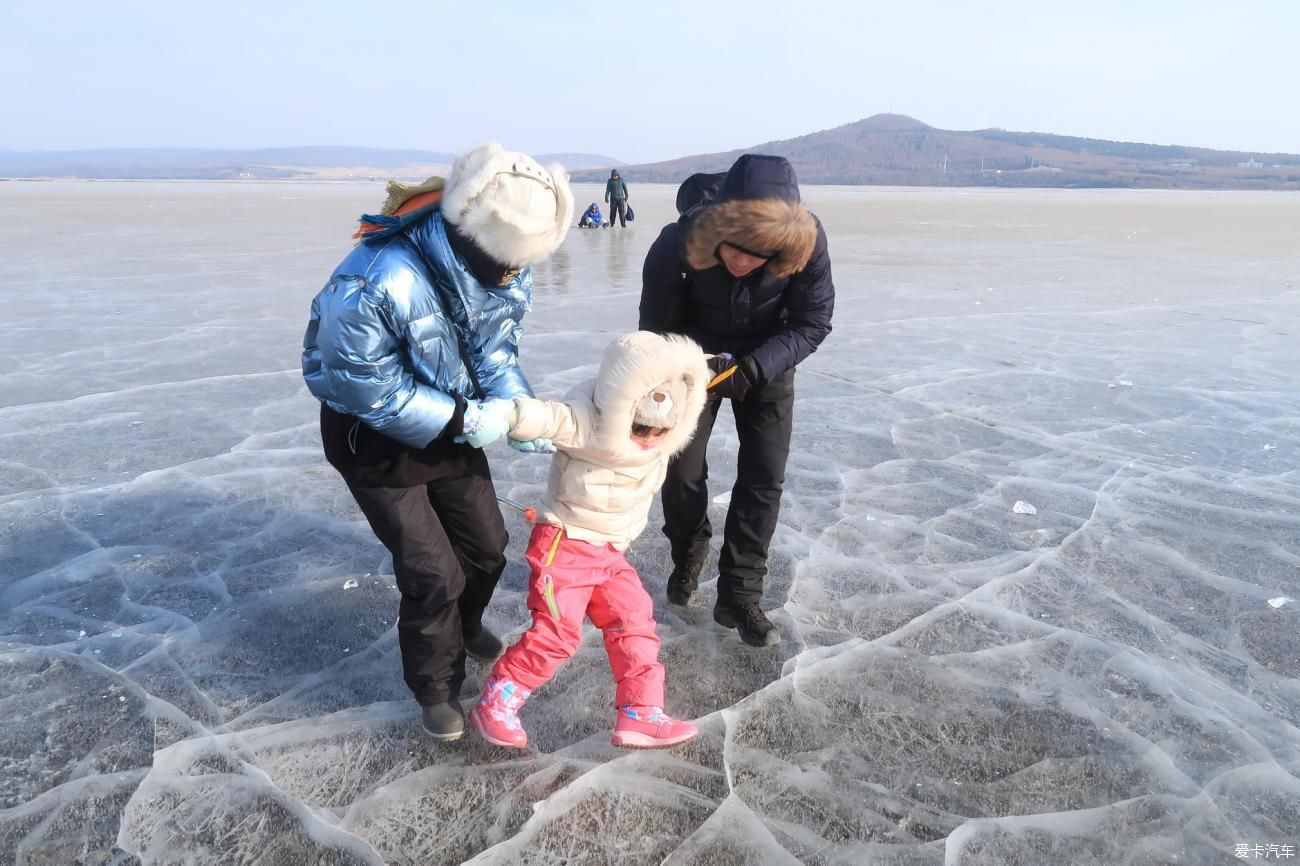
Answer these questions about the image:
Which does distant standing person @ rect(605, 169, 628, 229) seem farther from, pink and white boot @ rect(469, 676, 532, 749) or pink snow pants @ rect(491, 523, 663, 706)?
pink and white boot @ rect(469, 676, 532, 749)

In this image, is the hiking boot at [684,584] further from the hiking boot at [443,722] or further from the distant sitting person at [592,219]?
the distant sitting person at [592,219]

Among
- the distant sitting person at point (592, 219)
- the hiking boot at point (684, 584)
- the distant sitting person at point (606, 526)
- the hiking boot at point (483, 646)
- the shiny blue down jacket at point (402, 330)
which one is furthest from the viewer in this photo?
the distant sitting person at point (592, 219)

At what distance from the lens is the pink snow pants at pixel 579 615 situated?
2215 millimetres

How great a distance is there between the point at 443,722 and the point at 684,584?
3.43 ft

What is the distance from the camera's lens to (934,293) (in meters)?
9.56

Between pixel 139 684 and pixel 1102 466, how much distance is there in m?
4.16

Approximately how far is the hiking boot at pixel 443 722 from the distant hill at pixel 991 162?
87.2 m

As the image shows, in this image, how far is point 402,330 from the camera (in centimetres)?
198

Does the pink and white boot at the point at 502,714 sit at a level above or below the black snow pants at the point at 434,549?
below

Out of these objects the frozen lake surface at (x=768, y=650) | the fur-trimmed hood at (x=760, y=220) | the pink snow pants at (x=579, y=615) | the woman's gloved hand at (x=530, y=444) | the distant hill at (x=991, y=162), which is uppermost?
the distant hill at (x=991, y=162)

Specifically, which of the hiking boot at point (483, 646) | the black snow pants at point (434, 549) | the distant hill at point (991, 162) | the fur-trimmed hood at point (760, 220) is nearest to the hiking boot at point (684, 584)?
the hiking boot at point (483, 646)

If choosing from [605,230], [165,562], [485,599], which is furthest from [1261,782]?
[605,230]

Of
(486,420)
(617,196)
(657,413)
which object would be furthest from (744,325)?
(617,196)

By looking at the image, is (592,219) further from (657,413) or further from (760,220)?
(657,413)
